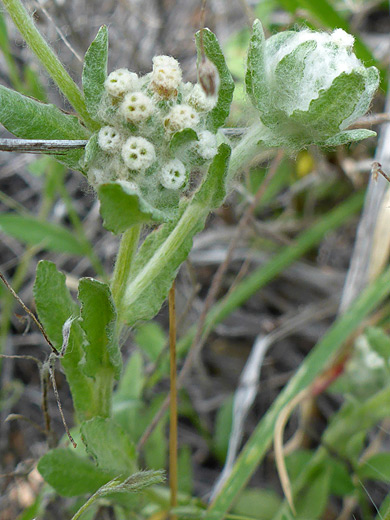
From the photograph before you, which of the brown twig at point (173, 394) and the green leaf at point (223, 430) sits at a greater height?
the brown twig at point (173, 394)

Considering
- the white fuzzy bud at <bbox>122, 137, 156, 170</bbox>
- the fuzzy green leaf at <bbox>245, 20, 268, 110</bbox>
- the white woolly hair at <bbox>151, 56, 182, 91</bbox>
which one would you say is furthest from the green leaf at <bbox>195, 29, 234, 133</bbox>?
the white fuzzy bud at <bbox>122, 137, 156, 170</bbox>

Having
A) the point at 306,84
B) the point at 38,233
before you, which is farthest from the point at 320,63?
the point at 38,233

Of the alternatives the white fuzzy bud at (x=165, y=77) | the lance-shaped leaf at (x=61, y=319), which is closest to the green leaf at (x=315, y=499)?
the lance-shaped leaf at (x=61, y=319)

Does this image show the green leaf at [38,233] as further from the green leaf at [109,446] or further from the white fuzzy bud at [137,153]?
the white fuzzy bud at [137,153]

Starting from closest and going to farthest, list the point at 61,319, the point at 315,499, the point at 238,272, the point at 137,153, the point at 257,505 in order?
the point at 137,153
the point at 61,319
the point at 315,499
the point at 257,505
the point at 238,272

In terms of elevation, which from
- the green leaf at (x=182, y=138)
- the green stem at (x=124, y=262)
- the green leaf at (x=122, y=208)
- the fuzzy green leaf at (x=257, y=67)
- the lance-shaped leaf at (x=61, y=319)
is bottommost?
the lance-shaped leaf at (x=61, y=319)

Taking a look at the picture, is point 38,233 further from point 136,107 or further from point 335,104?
point 335,104

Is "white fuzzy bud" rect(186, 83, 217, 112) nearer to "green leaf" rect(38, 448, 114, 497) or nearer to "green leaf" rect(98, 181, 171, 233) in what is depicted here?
"green leaf" rect(98, 181, 171, 233)

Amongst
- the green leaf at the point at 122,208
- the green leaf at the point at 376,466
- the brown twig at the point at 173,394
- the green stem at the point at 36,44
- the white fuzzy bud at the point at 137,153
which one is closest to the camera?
the green leaf at the point at 122,208
